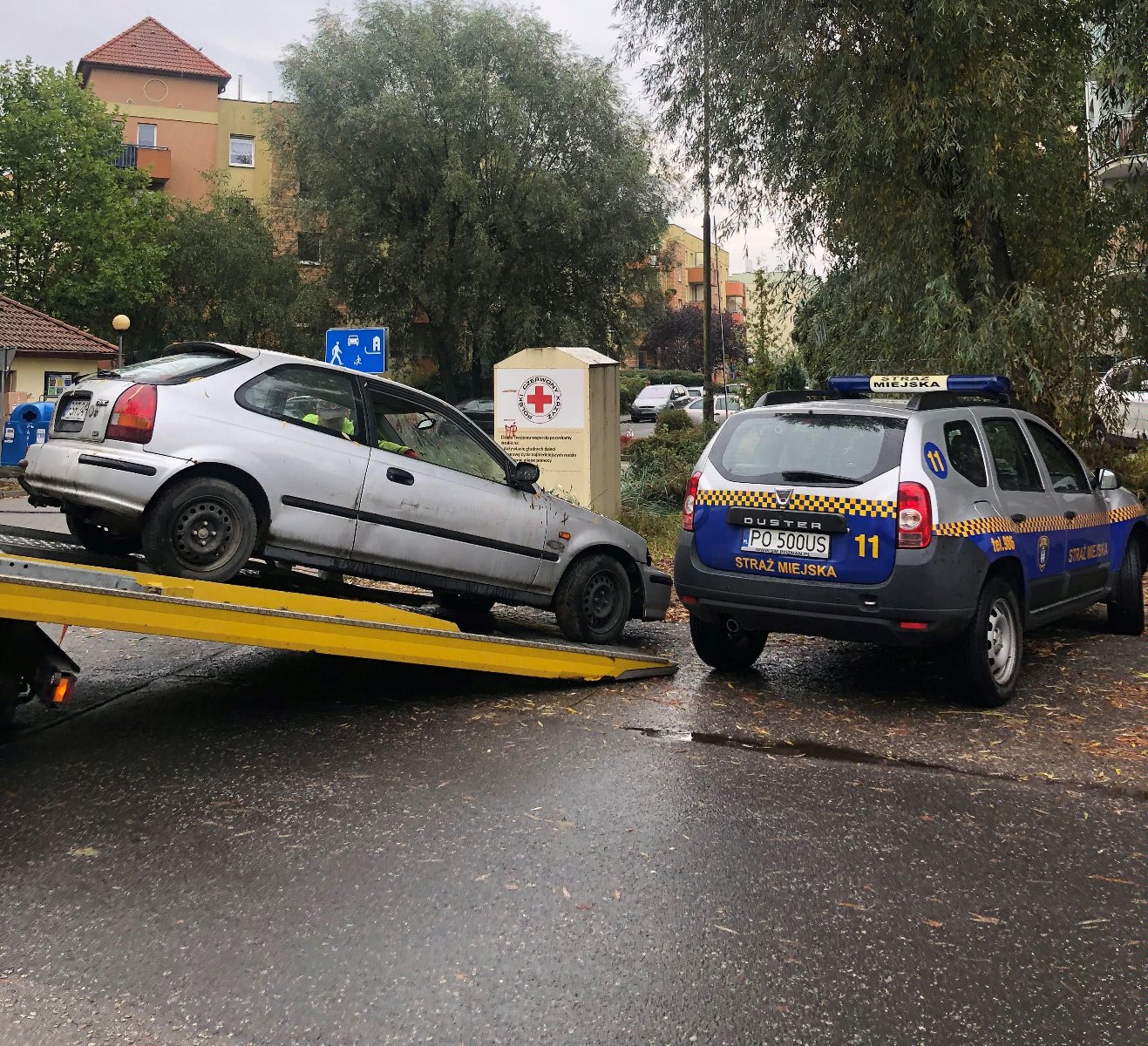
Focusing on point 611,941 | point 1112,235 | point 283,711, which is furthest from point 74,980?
point 1112,235

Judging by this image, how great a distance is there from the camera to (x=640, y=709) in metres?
6.77

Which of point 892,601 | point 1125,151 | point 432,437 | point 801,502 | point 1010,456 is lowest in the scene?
point 892,601

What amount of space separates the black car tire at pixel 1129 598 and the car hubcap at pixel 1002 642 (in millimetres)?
2216

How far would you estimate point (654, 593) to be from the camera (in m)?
8.44

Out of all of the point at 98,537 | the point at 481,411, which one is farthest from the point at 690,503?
the point at 481,411

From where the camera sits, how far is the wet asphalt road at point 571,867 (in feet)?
11.0

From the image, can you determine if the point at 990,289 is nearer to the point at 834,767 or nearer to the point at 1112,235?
the point at 1112,235

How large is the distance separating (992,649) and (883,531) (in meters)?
1.00

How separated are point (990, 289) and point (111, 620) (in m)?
9.69

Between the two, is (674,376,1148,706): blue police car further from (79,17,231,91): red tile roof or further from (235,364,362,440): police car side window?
(79,17,231,91): red tile roof

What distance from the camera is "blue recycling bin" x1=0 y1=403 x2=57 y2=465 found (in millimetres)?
24344

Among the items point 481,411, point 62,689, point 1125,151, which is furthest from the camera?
point 481,411

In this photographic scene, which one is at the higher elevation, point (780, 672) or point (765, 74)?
point (765, 74)

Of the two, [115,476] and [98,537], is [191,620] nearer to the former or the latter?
[115,476]
